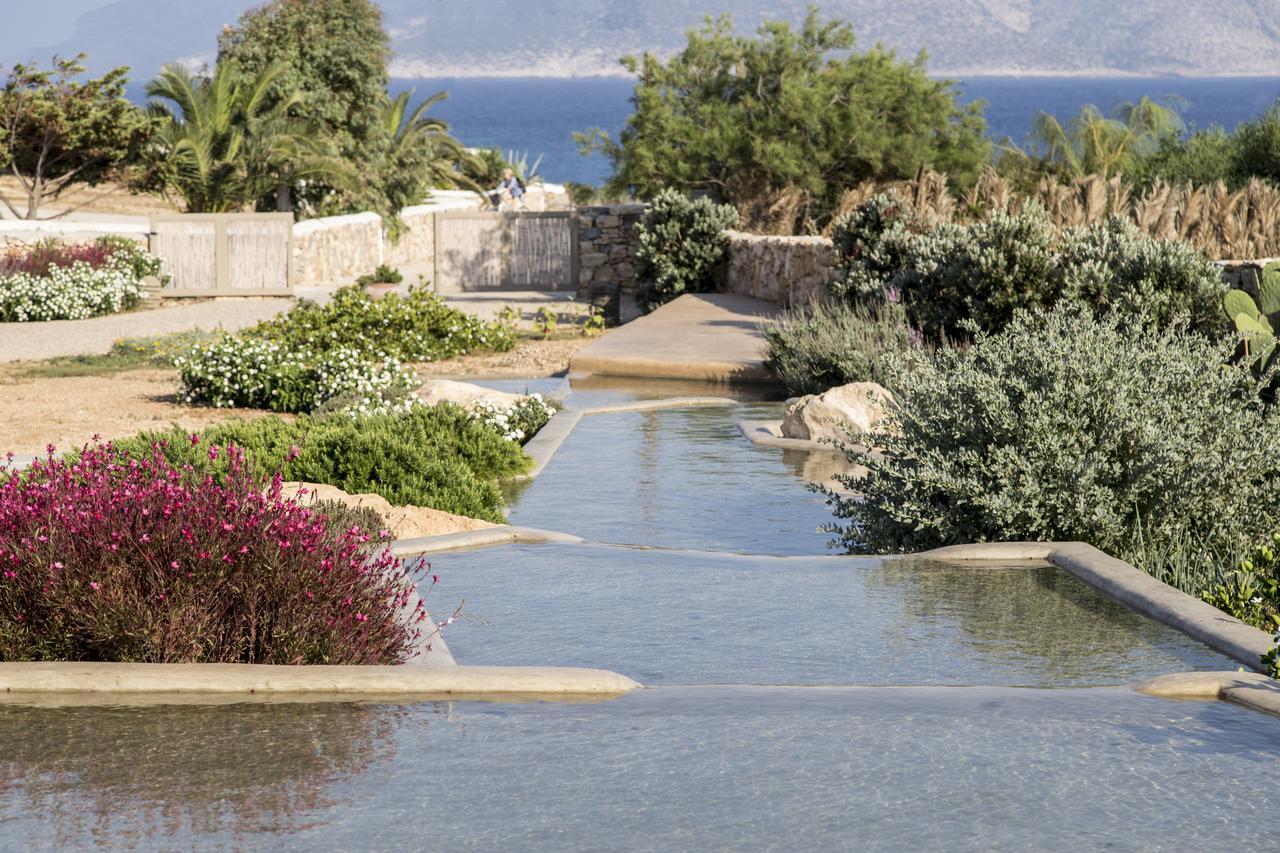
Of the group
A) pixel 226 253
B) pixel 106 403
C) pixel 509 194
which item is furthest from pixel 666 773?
pixel 509 194

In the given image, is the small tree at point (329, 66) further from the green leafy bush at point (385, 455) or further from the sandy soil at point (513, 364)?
the green leafy bush at point (385, 455)

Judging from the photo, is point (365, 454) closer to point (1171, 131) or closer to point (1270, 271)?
point (1270, 271)

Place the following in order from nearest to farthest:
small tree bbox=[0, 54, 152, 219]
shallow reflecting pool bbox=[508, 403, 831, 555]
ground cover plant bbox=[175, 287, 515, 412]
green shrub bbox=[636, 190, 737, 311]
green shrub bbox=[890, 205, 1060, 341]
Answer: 1. shallow reflecting pool bbox=[508, 403, 831, 555]
2. ground cover plant bbox=[175, 287, 515, 412]
3. green shrub bbox=[890, 205, 1060, 341]
4. green shrub bbox=[636, 190, 737, 311]
5. small tree bbox=[0, 54, 152, 219]

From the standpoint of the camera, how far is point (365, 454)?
32.9ft

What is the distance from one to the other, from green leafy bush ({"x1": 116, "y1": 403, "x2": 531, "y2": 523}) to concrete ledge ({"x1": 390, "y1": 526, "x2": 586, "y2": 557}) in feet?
3.41

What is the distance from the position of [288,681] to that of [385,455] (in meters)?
4.76

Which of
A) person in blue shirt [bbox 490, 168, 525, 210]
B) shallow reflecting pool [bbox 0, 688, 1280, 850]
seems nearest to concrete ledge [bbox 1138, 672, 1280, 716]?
shallow reflecting pool [bbox 0, 688, 1280, 850]

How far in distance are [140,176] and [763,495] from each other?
2748cm

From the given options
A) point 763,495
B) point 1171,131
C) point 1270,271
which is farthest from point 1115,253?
point 1171,131

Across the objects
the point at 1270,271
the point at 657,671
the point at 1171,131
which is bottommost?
the point at 657,671

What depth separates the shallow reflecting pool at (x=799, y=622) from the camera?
5773 millimetres

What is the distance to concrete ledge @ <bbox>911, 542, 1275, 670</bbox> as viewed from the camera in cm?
594

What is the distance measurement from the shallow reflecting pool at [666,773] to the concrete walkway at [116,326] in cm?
1633

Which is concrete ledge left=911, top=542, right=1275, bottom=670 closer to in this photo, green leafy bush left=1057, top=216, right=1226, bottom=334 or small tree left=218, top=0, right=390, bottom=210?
green leafy bush left=1057, top=216, right=1226, bottom=334
